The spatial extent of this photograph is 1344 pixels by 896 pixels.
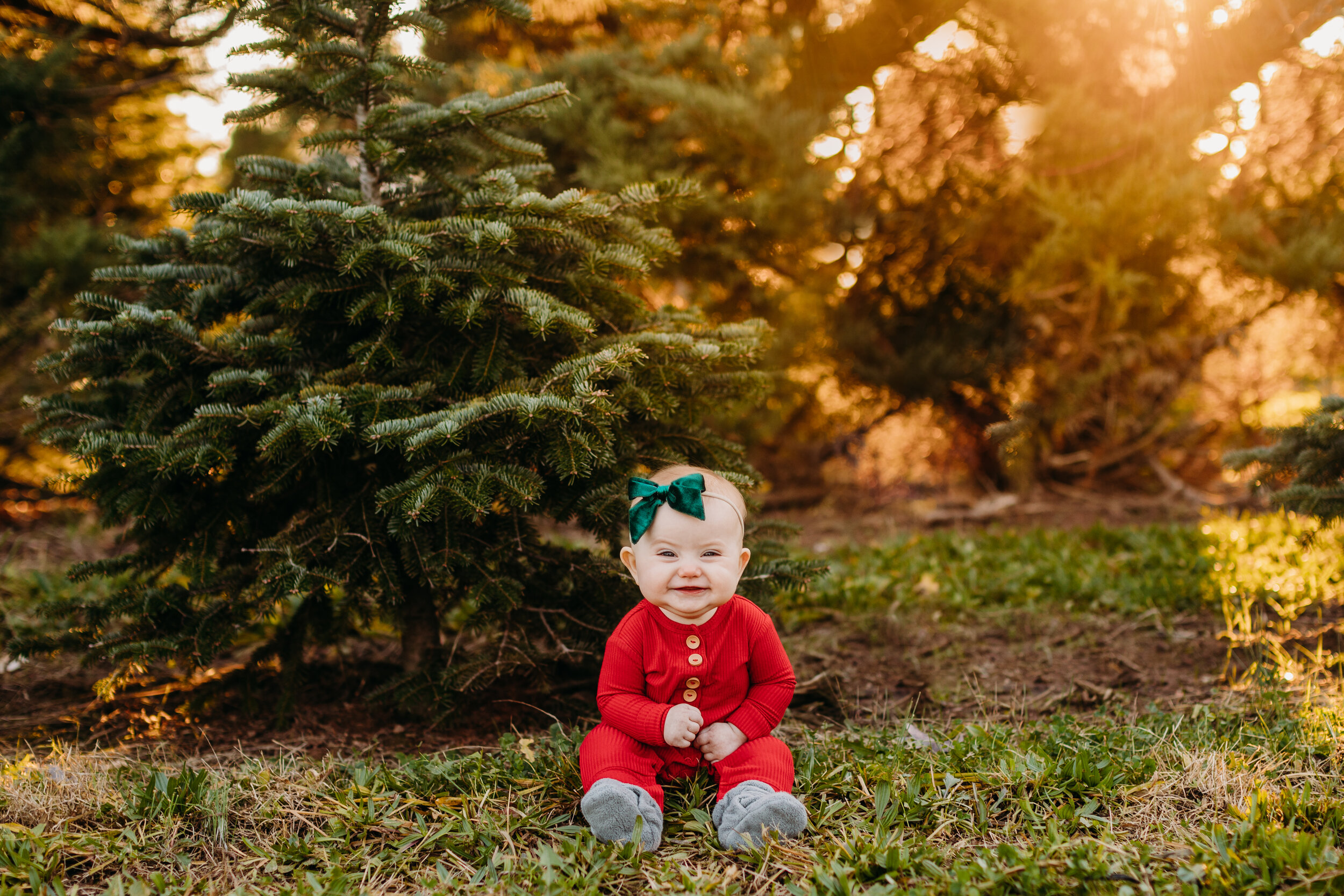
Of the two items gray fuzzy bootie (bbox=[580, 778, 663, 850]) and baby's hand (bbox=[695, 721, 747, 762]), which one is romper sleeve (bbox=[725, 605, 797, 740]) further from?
gray fuzzy bootie (bbox=[580, 778, 663, 850])

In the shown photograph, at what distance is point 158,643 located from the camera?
9.37 feet

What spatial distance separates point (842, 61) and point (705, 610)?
19.9 ft

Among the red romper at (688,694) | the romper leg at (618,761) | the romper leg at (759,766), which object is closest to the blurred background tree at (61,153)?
the red romper at (688,694)

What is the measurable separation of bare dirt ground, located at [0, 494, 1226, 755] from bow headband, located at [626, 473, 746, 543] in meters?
1.13

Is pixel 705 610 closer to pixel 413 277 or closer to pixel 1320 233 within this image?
pixel 413 277

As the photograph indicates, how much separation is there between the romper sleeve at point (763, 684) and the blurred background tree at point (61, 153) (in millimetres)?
5947

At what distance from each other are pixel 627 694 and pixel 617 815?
0.35 m

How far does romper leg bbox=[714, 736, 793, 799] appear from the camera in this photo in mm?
2326

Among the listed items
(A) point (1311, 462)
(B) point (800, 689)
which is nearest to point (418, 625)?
(B) point (800, 689)

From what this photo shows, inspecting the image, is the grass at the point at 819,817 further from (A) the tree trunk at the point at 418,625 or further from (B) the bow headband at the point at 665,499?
(B) the bow headband at the point at 665,499

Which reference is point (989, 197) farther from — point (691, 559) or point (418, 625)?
point (418, 625)

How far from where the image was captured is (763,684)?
2.49m

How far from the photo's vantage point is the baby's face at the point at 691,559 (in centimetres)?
228

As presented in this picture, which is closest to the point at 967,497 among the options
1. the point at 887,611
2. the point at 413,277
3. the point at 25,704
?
the point at 887,611
